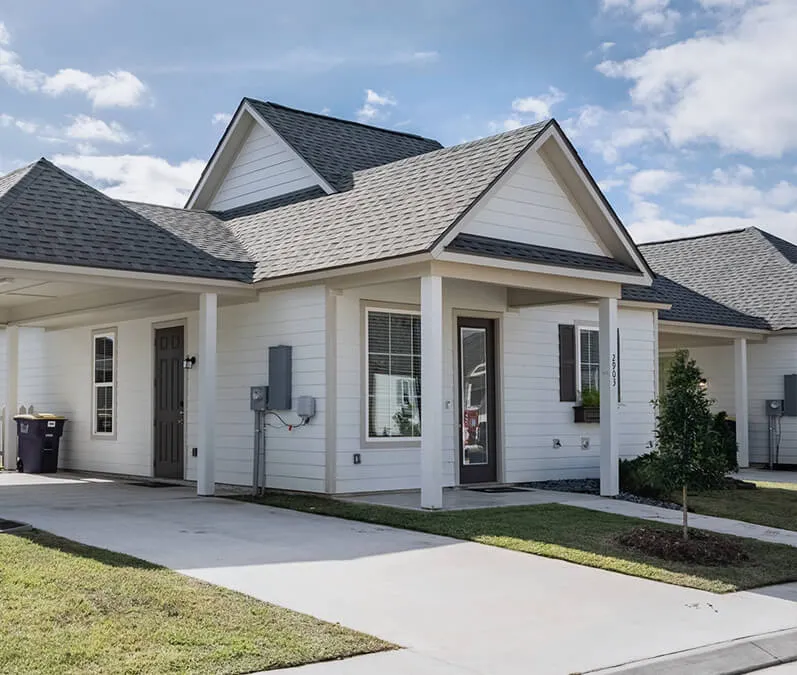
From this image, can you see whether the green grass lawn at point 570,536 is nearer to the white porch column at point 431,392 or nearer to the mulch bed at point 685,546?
the mulch bed at point 685,546

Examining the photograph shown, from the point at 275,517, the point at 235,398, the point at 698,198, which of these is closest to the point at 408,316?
the point at 235,398

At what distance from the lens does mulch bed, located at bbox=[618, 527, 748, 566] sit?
363 inches

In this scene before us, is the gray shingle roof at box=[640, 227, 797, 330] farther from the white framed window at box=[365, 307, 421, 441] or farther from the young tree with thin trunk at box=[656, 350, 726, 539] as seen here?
the young tree with thin trunk at box=[656, 350, 726, 539]

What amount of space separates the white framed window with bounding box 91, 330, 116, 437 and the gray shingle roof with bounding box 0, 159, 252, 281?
382 centimetres

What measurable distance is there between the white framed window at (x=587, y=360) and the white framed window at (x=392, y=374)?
11.3 ft

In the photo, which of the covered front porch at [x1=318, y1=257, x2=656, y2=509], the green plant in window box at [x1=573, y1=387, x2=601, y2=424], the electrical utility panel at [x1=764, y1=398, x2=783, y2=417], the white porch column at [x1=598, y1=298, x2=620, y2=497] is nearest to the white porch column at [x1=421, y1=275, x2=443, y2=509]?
the covered front porch at [x1=318, y1=257, x2=656, y2=509]

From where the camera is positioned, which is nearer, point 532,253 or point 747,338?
Answer: point 532,253

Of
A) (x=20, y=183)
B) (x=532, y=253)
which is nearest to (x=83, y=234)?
(x=20, y=183)

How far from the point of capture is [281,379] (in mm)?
13727

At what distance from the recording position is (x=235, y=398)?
48.6ft

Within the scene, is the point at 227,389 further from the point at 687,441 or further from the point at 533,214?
the point at 687,441

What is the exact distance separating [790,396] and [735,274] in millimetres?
4095

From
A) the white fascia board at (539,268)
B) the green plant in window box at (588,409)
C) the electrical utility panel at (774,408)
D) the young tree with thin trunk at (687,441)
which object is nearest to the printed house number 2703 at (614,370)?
the white fascia board at (539,268)

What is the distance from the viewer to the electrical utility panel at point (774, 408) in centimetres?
2044
